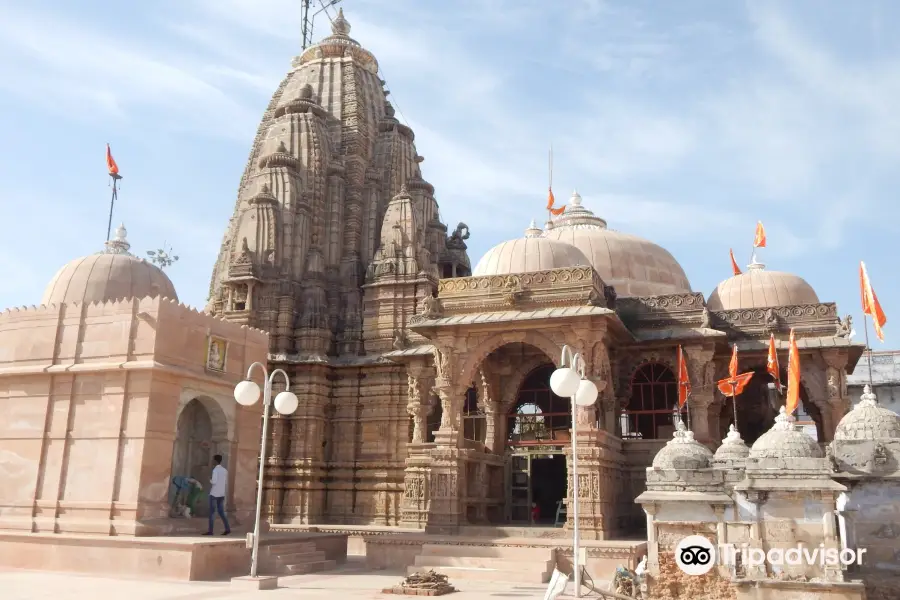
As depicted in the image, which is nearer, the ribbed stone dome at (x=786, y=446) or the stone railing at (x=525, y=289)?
the ribbed stone dome at (x=786, y=446)

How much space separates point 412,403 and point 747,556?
14.9 meters

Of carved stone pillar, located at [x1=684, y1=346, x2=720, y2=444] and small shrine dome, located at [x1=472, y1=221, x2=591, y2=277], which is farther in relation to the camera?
small shrine dome, located at [x1=472, y1=221, x2=591, y2=277]

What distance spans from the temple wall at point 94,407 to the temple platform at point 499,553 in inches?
227

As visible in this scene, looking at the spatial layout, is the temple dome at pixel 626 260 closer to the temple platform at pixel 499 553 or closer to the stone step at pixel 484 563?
the temple platform at pixel 499 553

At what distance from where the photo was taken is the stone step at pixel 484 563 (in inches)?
688

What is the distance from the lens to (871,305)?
18594mm

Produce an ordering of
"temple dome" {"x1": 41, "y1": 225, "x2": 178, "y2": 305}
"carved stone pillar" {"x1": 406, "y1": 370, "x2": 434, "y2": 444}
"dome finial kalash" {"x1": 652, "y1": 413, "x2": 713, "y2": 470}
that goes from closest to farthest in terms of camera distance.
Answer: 1. "dome finial kalash" {"x1": 652, "y1": 413, "x2": 713, "y2": 470}
2. "temple dome" {"x1": 41, "y1": 225, "x2": 178, "y2": 305}
3. "carved stone pillar" {"x1": 406, "y1": 370, "x2": 434, "y2": 444}

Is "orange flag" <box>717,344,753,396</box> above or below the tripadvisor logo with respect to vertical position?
above

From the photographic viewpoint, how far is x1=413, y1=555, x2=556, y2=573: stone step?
17.5 metres

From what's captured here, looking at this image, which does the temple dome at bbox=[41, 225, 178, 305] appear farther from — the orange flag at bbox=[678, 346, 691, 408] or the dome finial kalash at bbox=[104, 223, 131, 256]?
the orange flag at bbox=[678, 346, 691, 408]

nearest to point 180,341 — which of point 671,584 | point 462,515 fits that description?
point 462,515

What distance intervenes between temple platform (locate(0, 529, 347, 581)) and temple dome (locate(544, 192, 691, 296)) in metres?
16.7

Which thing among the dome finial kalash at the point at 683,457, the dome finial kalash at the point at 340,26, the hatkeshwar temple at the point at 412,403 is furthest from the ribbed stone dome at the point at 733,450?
the dome finial kalash at the point at 340,26

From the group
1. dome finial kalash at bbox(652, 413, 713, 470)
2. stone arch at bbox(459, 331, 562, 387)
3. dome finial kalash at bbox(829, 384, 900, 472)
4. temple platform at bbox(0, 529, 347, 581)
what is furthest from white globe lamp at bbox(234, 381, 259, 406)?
dome finial kalash at bbox(829, 384, 900, 472)
